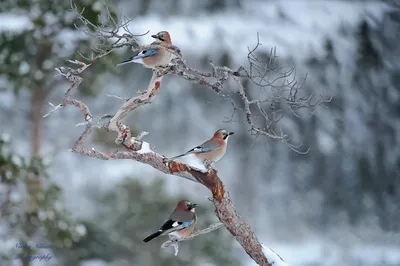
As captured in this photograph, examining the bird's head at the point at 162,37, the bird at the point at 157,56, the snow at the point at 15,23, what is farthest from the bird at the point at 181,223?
the snow at the point at 15,23

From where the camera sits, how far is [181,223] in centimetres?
521

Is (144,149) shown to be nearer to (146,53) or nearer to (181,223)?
(181,223)

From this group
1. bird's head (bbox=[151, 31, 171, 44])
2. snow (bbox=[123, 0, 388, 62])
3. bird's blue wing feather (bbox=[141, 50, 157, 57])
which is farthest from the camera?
snow (bbox=[123, 0, 388, 62])

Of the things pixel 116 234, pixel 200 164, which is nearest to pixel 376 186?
pixel 116 234

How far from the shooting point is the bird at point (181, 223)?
5.16 meters

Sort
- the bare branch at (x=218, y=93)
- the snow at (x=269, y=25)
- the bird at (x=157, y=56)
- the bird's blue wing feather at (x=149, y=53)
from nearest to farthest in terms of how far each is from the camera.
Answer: the bare branch at (x=218, y=93) → the bird at (x=157, y=56) → the bird's blue wing feather at (x=149, y=53) → the snow at (x=269, y=25)

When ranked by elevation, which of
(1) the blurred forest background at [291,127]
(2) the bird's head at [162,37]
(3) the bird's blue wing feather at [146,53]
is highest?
(2) the bird's head at [162,37]

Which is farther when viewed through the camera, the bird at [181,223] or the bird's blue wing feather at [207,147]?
the bird's blue wing feather at [207,147]

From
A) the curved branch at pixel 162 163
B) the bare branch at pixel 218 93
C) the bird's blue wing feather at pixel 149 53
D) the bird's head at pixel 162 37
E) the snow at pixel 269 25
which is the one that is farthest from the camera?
the snow at pixel 269 25

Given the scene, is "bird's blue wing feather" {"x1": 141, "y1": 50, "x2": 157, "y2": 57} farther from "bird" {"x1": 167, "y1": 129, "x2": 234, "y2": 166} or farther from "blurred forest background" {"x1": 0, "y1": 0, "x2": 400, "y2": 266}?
"blurred forest background" {"x1": 0, "y1": 0, "x2": 400, "y2": 266}

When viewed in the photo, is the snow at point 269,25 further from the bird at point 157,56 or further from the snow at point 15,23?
the bird at point 157,56

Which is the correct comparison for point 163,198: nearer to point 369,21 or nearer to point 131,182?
point 131,182

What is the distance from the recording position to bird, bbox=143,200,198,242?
5.16 meters

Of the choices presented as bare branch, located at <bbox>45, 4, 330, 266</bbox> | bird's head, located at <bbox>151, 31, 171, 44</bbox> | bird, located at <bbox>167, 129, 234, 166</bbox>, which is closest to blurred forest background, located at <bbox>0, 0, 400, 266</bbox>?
bird, located at <bbox>167, 129, 234, 166</bbox>
